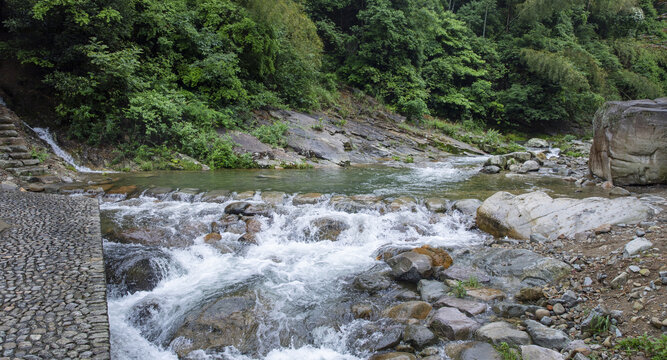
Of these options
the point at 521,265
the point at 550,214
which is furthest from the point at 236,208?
the point at 550,214

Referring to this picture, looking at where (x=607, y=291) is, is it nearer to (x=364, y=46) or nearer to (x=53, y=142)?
(x=53, y=142)

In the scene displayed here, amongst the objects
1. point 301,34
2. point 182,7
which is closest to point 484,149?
point 301,34

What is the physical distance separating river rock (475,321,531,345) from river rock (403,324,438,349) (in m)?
0.47

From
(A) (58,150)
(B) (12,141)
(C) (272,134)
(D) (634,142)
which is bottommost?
(A) (58,150)

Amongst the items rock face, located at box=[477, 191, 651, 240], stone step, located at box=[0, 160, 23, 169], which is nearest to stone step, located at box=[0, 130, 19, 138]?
stone step, located at box=[0, 160, 23, 169]

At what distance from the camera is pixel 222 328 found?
4.15 metres

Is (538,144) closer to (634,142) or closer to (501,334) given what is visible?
(634,142)

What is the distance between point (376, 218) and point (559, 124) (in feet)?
81.7

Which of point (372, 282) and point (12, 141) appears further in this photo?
point (12, 141)

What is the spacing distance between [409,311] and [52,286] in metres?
3.87

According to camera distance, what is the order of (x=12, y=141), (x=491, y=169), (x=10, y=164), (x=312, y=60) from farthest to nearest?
(x=312, y=60)
(x=491, y=169)
(x=12, y=141)
(x=10, y=164)

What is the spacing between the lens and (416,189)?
398 inches

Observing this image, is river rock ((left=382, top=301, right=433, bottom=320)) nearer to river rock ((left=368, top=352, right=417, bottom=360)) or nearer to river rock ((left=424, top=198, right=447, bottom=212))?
river rock ((left=368, top=352, right=417, bottom=360))

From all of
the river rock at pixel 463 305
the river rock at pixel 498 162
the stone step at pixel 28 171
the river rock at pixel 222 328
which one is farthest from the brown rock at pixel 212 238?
the river rock at pixel 498 162
